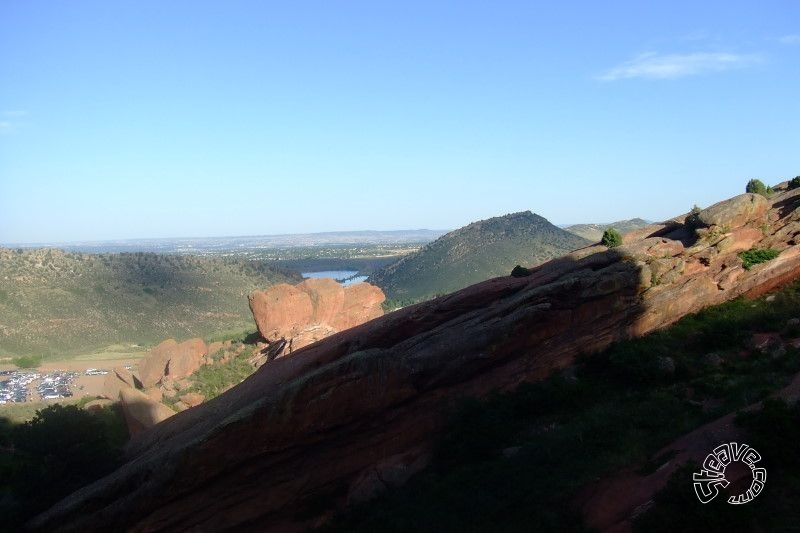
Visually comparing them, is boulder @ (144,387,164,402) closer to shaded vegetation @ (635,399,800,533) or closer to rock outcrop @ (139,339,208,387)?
rock outcrop @ (139,339,208,387)

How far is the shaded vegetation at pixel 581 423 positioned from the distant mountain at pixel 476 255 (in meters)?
75.1

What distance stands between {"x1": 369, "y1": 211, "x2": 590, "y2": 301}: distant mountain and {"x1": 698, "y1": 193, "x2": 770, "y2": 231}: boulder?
68883 millimetres

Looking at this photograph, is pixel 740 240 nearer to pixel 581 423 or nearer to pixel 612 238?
pixel 612 238

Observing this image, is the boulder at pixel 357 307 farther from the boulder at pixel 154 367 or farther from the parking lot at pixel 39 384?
the parking lot at pixel 39 384

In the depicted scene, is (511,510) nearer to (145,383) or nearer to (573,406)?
(573,406)

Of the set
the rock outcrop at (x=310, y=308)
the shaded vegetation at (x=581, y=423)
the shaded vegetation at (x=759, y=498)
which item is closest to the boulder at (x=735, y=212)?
the shaded vegetation at (x=581, y=423)

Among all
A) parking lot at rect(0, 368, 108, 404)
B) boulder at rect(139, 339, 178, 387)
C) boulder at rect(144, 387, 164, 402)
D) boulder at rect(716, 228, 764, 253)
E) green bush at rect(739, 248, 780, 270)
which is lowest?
parking lot at rect(0, 368, 108, 404)

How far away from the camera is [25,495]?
65.8 feet

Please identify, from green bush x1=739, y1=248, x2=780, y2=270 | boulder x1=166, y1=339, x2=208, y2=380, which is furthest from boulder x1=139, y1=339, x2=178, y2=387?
green bush x1=739, y1=248, x2=780, y2=270

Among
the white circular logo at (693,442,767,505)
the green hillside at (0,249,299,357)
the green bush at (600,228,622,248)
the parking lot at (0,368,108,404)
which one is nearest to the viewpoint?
the white circular logo at (693,442,767,505)

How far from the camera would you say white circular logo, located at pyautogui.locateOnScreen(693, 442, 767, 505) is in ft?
28.7

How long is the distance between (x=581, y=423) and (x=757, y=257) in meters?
12.0

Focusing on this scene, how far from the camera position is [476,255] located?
4469 inches

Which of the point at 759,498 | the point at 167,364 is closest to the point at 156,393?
the point at 167,364
